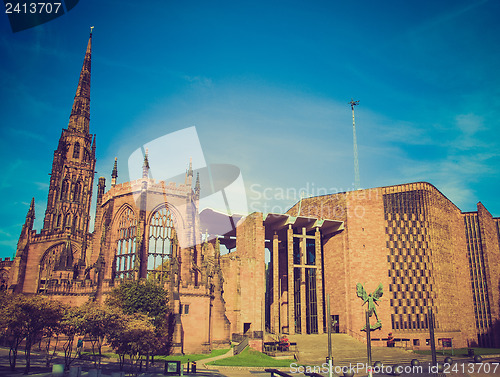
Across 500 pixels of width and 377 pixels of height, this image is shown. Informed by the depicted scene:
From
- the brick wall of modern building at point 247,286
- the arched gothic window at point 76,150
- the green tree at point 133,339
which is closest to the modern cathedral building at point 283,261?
the brick wall of modern building at point 247,286

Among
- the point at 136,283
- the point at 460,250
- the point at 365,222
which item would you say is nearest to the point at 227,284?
the point at 136,283

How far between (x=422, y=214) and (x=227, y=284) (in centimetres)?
3143

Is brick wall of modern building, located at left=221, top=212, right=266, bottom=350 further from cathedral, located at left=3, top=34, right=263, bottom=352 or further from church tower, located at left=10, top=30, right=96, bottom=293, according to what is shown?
church tower, located at left=10, top=30, right=96, bottom=293

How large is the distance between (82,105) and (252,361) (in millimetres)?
68851

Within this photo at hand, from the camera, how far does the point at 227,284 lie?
57.2 metres

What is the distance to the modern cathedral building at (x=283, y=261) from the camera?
162 ft

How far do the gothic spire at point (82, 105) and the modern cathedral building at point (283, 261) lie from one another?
13312 millimetres

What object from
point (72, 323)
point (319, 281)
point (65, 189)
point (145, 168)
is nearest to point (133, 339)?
point (72, 323)

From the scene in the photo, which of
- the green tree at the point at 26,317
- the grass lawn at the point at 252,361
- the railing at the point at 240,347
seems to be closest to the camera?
the green tree at the point at 26,317

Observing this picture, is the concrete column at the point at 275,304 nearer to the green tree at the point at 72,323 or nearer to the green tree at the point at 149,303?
the green tree at the point at 149,303

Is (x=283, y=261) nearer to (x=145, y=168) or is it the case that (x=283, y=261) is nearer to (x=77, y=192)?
(x=145, y=168)

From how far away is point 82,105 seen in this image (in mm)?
87312

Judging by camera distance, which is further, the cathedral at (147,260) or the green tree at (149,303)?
the cathedral at (147,260)

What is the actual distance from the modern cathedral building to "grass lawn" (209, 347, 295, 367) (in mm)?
5759
